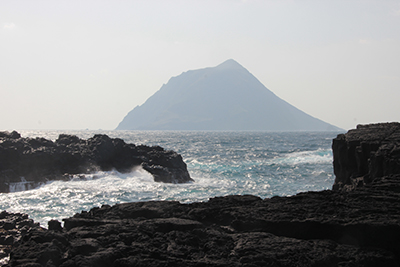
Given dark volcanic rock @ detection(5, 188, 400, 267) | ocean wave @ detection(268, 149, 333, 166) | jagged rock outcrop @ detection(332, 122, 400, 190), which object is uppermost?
jagged rock outcrop @ detection(332, 122, 400, 190)

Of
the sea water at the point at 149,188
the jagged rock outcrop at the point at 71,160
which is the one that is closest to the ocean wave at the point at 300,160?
the sea water at the point at 149,188

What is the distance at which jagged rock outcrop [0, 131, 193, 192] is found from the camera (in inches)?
973

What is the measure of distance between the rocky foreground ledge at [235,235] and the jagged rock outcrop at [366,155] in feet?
16.7

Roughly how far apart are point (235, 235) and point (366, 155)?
10.6 meters

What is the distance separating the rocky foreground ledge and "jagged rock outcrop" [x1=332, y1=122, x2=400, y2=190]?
200 inches

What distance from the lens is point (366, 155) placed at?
14.8m

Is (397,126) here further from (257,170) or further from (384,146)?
(257,170)

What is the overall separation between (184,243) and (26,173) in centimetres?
2245

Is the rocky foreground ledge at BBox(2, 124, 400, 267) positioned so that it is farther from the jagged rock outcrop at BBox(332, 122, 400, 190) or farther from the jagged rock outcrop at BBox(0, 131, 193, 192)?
the jagged rock outcrop at BBox(0, 131, 193, 192)

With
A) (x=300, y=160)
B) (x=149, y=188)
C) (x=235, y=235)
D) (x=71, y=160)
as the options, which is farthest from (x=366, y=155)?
(x=300, y=160)

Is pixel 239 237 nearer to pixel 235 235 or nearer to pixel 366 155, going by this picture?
pixel 235 235

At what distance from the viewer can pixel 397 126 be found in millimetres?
16359

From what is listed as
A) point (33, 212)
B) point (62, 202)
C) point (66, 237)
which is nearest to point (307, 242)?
point (66, 237)

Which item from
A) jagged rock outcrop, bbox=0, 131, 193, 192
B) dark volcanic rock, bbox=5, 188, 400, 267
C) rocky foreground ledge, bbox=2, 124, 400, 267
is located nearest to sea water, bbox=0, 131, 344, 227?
jagged rock outcrop, bbox=0, 131, 193, 192
